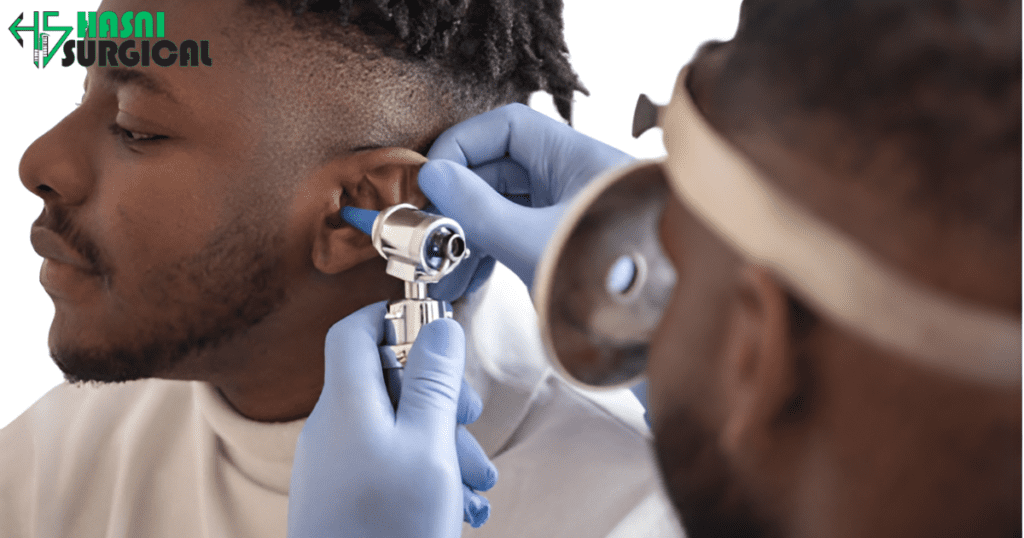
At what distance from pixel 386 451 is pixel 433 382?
9 centimetres

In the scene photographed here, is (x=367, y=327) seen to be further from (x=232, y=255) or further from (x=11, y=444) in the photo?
(x=11, y=444)

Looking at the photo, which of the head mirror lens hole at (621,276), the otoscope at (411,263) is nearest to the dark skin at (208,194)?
the otoscope at (411,263)

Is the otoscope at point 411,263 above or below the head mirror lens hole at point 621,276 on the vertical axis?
below

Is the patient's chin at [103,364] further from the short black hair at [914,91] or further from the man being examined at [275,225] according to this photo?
the short black hair at [914,91]

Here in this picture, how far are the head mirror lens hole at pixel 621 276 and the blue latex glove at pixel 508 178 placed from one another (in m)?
0.33

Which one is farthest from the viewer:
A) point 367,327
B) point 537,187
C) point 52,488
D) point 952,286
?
point 52,488

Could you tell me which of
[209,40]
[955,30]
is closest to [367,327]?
[209,40]

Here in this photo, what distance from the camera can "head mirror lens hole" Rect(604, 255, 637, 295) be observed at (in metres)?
0.67

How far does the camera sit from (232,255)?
42.6 inches

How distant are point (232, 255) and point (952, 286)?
884 millimetres

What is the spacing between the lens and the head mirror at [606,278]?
638 millimetres

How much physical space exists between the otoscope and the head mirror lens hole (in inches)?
10.7

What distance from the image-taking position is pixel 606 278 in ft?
2.18

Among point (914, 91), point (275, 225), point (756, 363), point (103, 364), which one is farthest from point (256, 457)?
point (914, 91)
